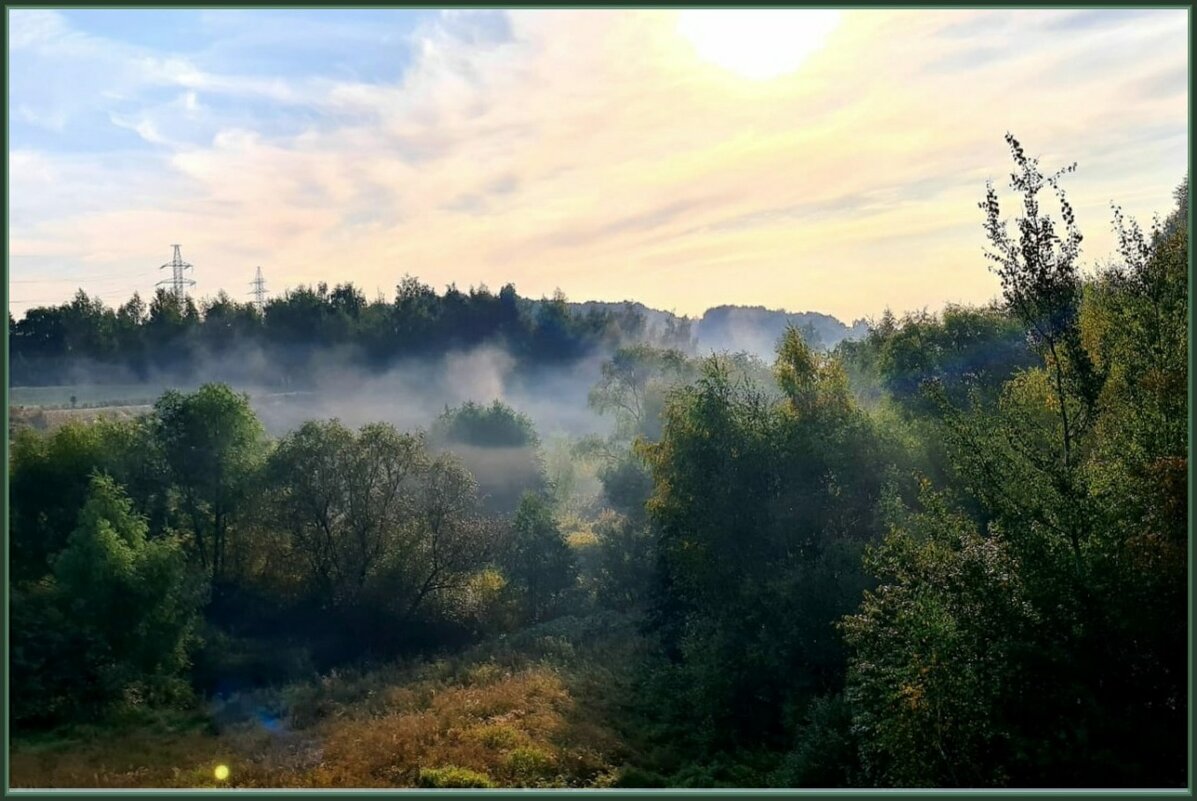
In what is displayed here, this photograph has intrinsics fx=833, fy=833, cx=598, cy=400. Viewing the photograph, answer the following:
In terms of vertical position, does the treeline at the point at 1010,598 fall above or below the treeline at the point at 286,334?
below

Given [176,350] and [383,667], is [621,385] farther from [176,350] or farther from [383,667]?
[383,667]

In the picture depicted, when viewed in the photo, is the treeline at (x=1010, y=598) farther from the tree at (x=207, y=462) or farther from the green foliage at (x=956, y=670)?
the tree at (x=207, y=462)

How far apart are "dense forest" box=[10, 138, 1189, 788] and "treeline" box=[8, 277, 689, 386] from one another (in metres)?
0.75

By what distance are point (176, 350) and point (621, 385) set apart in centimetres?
3849

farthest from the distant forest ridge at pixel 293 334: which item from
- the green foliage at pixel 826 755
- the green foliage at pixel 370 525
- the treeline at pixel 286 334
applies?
the green foliage at pixel 826 755

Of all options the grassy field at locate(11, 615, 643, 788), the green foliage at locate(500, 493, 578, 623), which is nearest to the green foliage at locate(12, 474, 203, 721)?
the grassy field at locate(11, 615, 643, 788)

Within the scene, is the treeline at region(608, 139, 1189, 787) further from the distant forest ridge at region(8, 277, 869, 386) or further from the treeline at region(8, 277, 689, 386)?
the treeline at region(8, 277, 689, 386)

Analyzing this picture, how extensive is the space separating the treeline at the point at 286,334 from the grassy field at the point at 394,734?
31.7 meters

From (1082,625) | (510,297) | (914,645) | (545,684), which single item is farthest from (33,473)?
(510,297)

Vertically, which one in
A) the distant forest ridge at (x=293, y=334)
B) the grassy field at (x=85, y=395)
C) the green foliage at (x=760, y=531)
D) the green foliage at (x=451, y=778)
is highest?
the distant forest ridge at (x=293, y=334)

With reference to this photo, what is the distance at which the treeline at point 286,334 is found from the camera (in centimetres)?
5819

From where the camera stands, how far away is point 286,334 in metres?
76.4

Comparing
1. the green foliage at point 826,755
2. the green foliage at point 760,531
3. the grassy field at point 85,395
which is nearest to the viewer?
the green foliage at point 826,755

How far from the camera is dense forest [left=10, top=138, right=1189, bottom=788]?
11.8m
